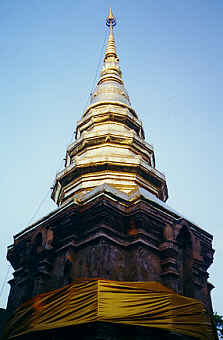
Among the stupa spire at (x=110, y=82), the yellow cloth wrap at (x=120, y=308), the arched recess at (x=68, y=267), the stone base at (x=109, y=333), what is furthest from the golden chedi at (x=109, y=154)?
the stone base at (x=109, y=333)

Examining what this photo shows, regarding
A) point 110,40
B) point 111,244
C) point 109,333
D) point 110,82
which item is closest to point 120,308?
point 109,333

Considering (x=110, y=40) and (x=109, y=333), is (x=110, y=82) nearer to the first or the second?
(x=110, y=40)

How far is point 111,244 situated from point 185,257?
2567mm

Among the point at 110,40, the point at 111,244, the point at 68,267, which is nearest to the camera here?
the point at 111,244

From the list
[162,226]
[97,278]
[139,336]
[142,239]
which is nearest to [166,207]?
[162,226]

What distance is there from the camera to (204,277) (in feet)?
44.8

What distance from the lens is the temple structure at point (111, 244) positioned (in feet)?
38.6

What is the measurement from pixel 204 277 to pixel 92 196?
4090mm

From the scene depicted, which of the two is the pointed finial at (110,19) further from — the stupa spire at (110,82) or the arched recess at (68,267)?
the arched recess at (68,267)

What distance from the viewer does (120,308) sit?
10.2m

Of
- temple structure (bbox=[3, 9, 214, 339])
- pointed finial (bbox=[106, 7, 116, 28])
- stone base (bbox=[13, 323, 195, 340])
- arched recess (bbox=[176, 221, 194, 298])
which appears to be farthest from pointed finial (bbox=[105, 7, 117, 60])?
stone base (bbox=[13, 323, 195, 340])

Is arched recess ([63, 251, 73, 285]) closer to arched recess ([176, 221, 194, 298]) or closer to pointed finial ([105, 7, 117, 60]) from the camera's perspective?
arched recess ([176, 221, 194, 298])

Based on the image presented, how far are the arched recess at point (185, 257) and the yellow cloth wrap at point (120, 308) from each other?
1794mm

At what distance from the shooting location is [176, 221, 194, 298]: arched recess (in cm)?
1288
